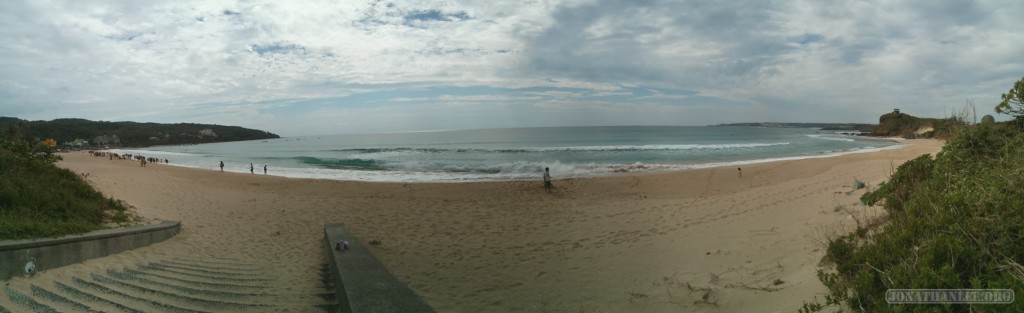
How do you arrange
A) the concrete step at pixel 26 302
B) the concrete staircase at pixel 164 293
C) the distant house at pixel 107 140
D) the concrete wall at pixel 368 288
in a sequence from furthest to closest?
the distant house at pixel 107 140
the concrete wall at pixel 368 288
the concrete staircase at pixel 164 293
the concrete step at pixel 26 302

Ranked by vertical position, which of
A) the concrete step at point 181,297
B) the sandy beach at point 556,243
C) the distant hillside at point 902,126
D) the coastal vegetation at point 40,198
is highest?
the distant hillside at point 902,126

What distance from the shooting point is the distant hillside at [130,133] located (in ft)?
326

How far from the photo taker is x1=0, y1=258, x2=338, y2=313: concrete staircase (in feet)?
12.9

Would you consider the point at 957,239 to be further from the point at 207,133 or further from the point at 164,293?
the point at 207,133

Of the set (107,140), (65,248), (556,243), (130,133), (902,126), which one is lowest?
(556,243)

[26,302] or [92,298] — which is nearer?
[26,302]

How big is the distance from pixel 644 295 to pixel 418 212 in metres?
7.99

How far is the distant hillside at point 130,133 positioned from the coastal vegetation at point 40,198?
317 ft

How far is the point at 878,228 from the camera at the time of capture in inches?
172

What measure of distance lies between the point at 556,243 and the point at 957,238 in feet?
18.9

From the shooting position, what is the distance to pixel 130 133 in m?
121

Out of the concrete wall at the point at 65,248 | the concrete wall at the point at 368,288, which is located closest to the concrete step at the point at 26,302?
the concrete wall at the point at 65,248

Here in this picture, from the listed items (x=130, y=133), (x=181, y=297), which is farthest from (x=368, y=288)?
(x=130, y=133)

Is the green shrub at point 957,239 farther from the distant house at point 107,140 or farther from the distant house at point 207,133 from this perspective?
the distant house at point 207,133
